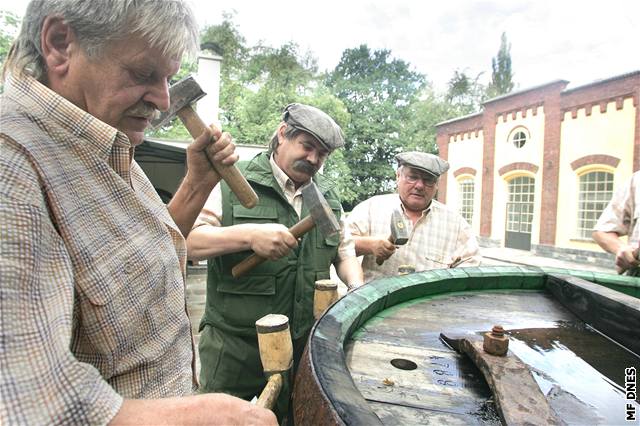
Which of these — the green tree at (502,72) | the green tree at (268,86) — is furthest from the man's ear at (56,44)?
the green tree at (502,72)

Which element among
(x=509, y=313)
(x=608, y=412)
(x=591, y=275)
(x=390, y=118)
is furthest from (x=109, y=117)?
(x=390, y=118)

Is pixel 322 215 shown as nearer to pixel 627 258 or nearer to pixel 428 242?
pixel 428 242

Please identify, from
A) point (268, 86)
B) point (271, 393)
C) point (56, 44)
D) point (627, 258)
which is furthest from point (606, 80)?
point (268, 86)

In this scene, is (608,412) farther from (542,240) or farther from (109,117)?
(542,240)

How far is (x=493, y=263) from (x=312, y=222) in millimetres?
12972

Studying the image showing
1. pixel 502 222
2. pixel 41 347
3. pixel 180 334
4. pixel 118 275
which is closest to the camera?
pixel 41 347

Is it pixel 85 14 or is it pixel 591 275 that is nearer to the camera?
pixel 85 14

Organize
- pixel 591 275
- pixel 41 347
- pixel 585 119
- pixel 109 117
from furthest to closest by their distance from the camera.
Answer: pixel 585 119 → pixel 591 275 → pixel 109 117 → pixel 41 347

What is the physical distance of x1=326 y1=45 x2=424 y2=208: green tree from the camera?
30734mm

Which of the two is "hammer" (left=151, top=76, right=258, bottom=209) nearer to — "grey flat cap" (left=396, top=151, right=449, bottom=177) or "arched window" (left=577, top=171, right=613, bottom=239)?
"grey flat cap" (left=396, top=151, right=449, bottom=177)

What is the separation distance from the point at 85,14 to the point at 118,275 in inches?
22.0

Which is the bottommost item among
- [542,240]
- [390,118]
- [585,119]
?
[542,240]

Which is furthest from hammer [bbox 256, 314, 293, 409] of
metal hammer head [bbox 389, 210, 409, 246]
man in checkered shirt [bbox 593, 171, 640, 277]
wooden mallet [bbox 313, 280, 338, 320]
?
man in checkered shirt [bbox 593, 171, 640, 277]

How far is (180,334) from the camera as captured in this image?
108 cm
